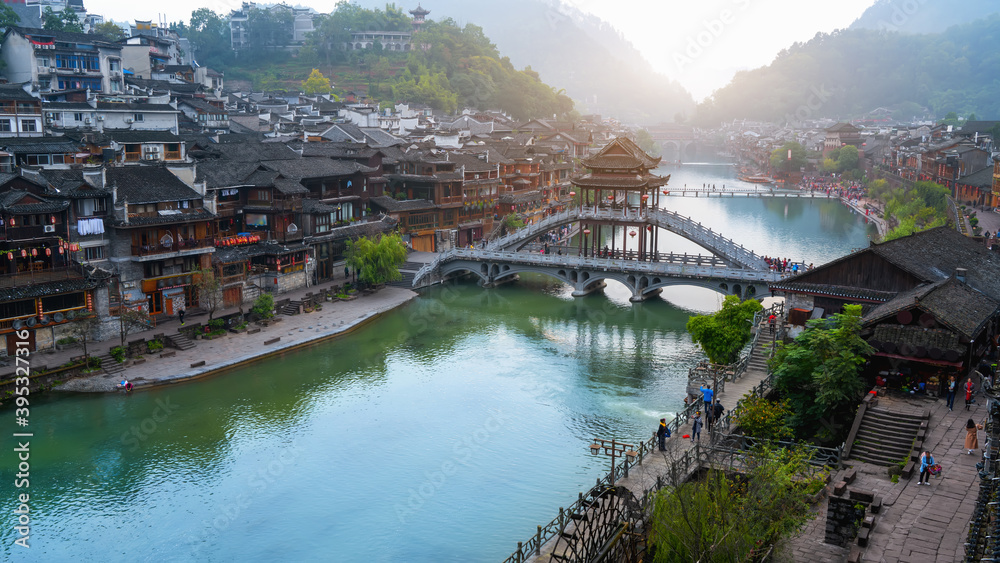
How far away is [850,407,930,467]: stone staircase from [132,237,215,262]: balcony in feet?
123

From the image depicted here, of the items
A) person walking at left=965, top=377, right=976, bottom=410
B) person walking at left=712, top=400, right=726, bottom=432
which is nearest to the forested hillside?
person walking at left=712, top=400, right=726, bottom=432

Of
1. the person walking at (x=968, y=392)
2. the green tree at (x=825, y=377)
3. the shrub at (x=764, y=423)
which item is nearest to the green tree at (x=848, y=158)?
the green tree at (x=825, y=377)

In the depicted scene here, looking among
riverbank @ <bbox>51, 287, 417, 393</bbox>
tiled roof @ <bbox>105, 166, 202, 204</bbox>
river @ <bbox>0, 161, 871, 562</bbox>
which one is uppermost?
tiled roof @ <bbox>105, 166, 202, 204</bbox>

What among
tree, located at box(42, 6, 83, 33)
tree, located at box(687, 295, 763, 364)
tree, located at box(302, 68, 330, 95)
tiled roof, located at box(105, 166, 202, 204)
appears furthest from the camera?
tree, located at box(302, 68, 330, 95)

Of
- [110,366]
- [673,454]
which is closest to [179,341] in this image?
[110,366]

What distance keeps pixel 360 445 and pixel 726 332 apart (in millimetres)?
17015

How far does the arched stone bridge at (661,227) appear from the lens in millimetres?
56844

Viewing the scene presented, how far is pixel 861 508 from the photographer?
68.5ft

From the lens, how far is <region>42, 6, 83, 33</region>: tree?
318 ft

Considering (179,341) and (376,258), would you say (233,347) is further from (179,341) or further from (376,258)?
(376,258)

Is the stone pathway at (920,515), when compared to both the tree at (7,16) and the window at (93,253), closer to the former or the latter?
the window at (93,253)

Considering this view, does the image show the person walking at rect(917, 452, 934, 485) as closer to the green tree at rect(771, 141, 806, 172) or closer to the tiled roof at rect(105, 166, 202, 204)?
the tiled roof at rect(105, 166, 202, 204)

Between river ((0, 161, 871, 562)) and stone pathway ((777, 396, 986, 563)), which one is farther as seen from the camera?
river ((0, 161, 871, 562))

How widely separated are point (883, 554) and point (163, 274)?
41.1 m
